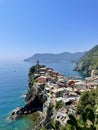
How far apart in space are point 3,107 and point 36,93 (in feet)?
39.6

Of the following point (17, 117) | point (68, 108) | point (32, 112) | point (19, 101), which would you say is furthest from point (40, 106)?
point (68, 108)

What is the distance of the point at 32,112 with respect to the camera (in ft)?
257

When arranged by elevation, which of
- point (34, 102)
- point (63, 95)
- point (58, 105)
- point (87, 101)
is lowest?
point (34, 102)

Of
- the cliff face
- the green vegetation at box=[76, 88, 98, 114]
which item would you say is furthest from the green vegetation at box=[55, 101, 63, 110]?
the cliff face

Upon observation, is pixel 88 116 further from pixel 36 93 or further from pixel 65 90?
pixel 36 93

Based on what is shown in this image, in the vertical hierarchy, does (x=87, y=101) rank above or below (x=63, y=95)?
above

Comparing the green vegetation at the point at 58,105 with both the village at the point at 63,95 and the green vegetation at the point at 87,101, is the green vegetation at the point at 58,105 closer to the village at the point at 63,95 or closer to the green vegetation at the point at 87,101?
the village at the point at 63,95

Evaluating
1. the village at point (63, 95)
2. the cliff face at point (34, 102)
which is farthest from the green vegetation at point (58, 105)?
the cliff face at point (34, 102)

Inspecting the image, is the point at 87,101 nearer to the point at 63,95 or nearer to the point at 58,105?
the point at 58,105

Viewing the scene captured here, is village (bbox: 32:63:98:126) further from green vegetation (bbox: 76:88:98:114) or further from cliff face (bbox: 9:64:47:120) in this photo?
green vegetation (bbox: 76:88:98:114)

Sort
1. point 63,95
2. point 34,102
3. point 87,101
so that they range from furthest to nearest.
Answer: point 34,102, point 63,95, point 87,101

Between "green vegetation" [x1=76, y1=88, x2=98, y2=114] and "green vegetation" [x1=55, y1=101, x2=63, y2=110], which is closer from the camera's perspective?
"green vegetation" [x1=76, y1=88, x2=98, y2=114]

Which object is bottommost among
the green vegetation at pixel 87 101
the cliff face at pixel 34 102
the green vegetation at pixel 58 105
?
the cliff face at pixel 34 102

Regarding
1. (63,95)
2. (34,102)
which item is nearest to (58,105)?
(63,95)
